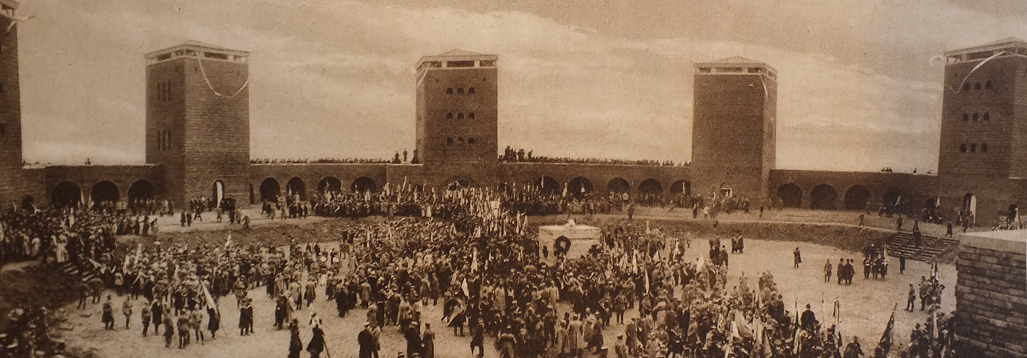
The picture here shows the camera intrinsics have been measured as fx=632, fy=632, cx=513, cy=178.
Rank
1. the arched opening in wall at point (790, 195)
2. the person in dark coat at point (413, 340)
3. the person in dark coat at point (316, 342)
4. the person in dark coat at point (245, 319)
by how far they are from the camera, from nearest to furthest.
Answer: the person in dark coat at point (316, 342) < the person in dark coat at point (413, 340) < the person in dark coat at point (245, 319) < the arched opening in wall at point (790, 195)

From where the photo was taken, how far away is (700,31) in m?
18.0

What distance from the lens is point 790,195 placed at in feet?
94.8

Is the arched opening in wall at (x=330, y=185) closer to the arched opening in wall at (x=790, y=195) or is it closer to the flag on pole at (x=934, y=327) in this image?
the arched opening in wall at (x=790, y=195)

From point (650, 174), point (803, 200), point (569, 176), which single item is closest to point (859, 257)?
point (803, 200)

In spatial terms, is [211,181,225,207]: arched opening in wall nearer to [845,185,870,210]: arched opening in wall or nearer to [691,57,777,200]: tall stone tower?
[691,57,777,200]: tall stone tower

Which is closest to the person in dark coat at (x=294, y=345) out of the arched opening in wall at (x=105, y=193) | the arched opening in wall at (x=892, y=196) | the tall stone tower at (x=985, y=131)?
the arched opening in wall at (x=105, y=193)

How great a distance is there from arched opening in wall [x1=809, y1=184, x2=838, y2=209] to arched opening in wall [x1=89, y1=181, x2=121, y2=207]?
2813 centimetres

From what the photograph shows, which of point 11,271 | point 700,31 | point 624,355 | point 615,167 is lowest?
point 624,355

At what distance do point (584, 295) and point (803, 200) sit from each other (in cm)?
1855

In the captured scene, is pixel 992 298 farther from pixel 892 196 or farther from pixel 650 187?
pixel 650 187

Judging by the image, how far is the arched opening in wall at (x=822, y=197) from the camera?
91.6 ft

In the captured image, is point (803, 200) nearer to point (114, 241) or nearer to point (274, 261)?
point (274, 261)

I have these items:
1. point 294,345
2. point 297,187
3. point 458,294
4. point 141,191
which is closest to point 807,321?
point 458,294

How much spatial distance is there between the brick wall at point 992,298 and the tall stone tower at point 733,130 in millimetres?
17433
